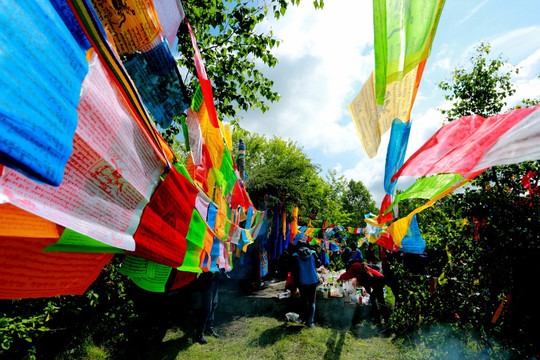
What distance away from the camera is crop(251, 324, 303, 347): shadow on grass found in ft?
18.1

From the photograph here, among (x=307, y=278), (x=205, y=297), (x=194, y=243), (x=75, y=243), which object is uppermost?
(x=194, y=243)

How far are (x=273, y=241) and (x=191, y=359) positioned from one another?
18.4ft

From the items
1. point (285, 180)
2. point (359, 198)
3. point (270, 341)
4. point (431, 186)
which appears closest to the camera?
point (431, 186)

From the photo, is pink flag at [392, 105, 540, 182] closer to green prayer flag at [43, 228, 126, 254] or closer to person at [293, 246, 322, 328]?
green prayer flag at [43, 228, 126, 254]

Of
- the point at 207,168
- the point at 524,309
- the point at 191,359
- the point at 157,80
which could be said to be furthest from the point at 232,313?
the point at 157,80

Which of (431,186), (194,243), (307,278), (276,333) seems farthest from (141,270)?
(276,333)

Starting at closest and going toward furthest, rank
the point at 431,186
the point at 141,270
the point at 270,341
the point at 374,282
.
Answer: the point at 141,270 < the point at 431,186 < the point at 270,341 < the point at 374,282

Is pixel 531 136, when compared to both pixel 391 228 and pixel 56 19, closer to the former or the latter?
pixel 56 19

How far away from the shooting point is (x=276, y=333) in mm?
5895

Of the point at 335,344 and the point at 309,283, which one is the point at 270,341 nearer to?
the point at 335,344

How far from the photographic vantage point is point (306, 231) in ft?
39.6

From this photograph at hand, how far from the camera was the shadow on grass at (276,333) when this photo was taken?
5520 mm

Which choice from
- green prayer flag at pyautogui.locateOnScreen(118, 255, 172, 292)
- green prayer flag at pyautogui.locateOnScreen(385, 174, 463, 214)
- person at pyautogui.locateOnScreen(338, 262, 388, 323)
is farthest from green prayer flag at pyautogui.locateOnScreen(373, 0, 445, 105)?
person at pyautogui.locateOnScreen(338, 262, 388, 323)

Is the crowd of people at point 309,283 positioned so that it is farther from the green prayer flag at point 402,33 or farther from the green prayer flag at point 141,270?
the green prayer flag at point 402,33
